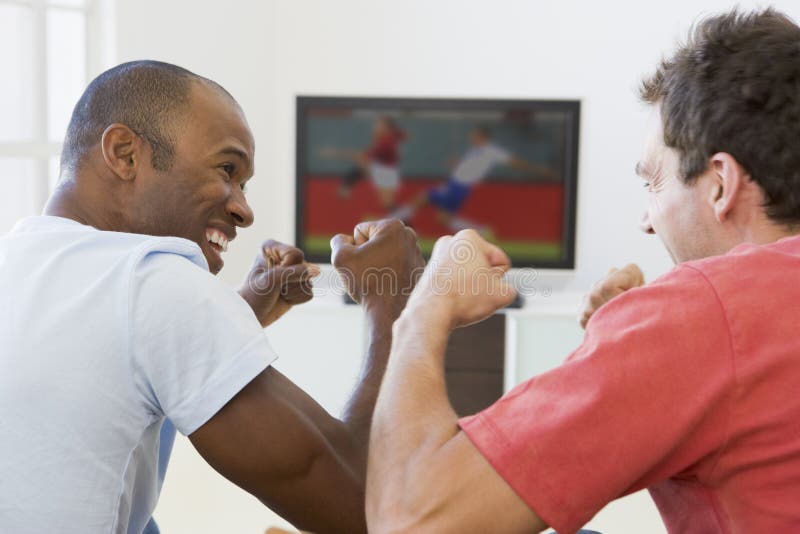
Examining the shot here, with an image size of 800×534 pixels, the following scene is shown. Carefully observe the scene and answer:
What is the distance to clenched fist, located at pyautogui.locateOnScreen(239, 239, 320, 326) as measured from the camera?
162 centimetres

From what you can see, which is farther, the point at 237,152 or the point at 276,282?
the point at 276,282

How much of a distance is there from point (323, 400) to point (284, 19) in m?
1.95

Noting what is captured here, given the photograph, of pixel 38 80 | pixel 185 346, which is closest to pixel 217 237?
pixel 185 346

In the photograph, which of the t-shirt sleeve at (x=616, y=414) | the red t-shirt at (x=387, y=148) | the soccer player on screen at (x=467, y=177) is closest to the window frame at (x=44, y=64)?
the red t-shirt at (x=387, y=148)

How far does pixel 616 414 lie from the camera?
35.2 inches

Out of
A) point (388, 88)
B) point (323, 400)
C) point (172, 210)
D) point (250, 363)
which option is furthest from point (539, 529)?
point (388, 88)

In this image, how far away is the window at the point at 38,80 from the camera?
3.64 m

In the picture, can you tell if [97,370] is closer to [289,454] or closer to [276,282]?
[289,454]

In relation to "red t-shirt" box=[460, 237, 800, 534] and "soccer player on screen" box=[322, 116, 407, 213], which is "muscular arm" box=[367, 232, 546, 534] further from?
"soccer player on screen" box=[322, 116, 407, 213]

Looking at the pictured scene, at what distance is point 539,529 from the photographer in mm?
905

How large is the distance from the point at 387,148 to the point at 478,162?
0.44 metres

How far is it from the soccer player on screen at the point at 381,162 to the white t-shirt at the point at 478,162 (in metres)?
0.30

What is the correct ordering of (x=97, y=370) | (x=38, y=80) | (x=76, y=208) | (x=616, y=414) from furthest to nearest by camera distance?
(x=38, y=80), (x=76, y=208), (x=97, y=370), (x=616, y=414)

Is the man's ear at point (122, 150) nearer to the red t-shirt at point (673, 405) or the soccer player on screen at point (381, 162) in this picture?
the red t-shirt at point (673, 405)
